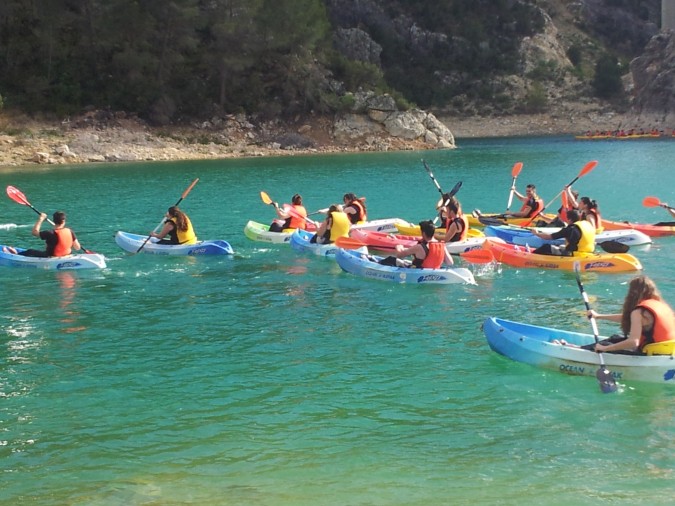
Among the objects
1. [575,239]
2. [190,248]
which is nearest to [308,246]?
[190,248]

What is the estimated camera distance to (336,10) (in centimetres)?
8662

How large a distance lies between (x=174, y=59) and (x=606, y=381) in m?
52.8

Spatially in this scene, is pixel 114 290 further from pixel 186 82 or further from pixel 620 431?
pixel 186 82

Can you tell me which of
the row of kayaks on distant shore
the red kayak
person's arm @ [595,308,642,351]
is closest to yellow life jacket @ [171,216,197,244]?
the red kayak

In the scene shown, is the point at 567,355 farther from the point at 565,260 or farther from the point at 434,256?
the point at 565,260

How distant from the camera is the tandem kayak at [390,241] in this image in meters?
18.2

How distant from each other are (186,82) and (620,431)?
178ft

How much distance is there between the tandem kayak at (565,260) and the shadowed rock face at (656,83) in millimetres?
66627

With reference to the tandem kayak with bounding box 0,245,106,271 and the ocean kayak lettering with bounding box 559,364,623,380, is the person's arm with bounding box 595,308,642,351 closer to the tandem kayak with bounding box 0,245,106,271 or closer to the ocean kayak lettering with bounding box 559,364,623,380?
the ocean kayak lettering with bounding box 559,364,623,380

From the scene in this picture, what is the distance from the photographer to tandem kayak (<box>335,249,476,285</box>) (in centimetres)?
1555

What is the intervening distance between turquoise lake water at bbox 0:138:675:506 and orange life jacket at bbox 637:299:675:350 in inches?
23.4

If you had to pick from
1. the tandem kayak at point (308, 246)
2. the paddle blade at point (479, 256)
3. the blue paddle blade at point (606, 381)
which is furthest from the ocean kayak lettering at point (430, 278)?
the blue paddle blade at point (606, 381)

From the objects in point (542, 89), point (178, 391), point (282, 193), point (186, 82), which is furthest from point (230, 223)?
point (542, 89)

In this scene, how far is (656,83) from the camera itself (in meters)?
79.7
